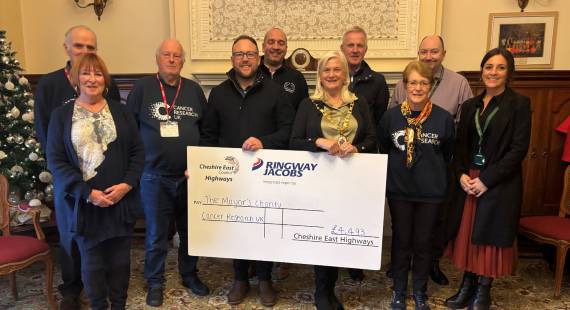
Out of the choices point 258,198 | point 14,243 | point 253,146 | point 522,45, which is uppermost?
point 522,45

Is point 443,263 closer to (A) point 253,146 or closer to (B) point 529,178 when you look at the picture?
(B) point 529,178

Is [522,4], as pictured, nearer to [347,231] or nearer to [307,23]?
[307,23]

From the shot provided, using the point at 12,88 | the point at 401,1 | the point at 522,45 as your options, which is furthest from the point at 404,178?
the point at 12,88

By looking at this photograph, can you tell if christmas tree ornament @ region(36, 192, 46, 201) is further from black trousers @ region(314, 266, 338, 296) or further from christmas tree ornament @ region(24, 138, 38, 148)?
black trousers @ region(314, 266, 338, 296)

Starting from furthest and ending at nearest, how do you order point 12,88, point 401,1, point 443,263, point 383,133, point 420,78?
point 401,1, point 443,263, point 12,88, point 383,133, point 420,78

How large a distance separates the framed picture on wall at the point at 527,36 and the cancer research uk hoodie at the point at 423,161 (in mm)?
1947

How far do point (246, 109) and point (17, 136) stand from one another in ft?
6.11

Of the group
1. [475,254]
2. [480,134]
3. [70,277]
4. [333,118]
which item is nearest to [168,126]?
[333,118]

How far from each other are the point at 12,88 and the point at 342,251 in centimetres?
266

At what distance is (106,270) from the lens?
2.33 metres

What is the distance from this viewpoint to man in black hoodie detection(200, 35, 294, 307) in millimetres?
2459

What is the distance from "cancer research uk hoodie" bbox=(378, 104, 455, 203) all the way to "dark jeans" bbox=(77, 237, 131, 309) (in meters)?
1.54

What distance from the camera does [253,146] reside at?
237cm

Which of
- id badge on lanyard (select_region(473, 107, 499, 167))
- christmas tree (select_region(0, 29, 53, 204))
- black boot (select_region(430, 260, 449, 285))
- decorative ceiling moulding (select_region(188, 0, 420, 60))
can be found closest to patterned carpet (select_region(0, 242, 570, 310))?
black boot (select_region(430, 260, 449, 285))
